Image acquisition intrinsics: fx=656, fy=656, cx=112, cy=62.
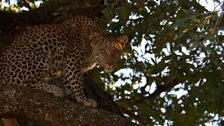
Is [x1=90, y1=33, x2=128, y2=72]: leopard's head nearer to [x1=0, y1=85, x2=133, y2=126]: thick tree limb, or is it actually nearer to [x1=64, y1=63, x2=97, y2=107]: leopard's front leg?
[x1=64, y1=63, x2=97, y2=107]: leopard's front leg

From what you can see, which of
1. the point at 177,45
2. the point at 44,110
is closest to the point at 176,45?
the point at 177,45

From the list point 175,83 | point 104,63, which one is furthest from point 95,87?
point 175,83

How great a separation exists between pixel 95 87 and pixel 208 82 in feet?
3.88

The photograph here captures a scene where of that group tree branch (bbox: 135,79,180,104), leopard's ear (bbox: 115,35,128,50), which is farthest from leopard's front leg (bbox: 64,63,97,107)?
tree branch (bbox: 135,79,180,104)

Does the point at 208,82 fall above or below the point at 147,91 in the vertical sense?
below

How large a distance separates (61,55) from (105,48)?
2.05ft

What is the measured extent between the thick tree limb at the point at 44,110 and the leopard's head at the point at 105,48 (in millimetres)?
1459

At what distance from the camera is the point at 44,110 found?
5.38 meters

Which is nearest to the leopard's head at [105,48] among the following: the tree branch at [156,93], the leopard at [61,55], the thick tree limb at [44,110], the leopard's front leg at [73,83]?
the leopard at [61,55]

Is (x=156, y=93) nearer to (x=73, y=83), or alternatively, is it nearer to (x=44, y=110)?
(x=73, y=83)

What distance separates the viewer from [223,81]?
658 cm

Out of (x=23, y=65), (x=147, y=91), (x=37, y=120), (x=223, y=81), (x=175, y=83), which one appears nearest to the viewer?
(x=37, y=120)

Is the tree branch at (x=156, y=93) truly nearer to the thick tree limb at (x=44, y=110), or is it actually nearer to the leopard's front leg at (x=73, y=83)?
the leopard's front leg at (x=73, y=83)

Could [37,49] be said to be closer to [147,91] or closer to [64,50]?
[64,50]
